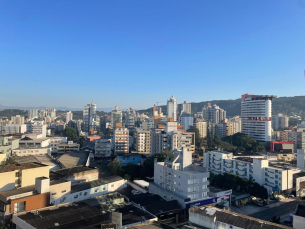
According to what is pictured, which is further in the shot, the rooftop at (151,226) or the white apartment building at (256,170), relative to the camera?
the white apartment building at (256,170)

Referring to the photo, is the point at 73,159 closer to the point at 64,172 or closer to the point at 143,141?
the point at 64,172

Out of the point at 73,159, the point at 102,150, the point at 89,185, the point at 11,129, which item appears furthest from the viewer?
the point at 11,129

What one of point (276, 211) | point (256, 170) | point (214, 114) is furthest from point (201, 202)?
point (214, 114)

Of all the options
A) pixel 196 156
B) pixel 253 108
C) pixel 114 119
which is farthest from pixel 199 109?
pixel 196 156

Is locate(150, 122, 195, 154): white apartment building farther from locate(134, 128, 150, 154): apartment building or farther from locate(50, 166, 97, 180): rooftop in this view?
locate(50, 166, 97, 180): rooftop

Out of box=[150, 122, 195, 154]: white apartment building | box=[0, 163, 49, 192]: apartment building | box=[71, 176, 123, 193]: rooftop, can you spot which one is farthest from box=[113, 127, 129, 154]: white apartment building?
box=[0, 163, 49, 192]: apartment building

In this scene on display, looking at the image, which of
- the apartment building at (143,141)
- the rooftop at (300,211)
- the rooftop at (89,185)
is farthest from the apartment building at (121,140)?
the rooftop at (300,211)

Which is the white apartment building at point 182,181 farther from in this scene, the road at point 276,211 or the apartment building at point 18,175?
the apartment building at point 18,175
